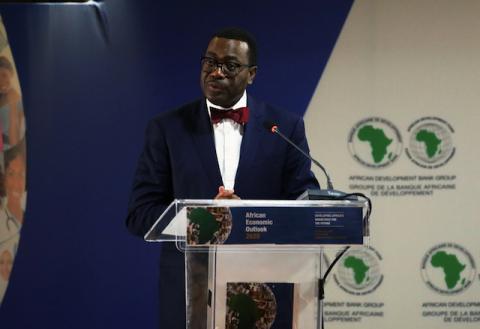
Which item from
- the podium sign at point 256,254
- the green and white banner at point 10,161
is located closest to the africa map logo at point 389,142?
the green and white banner at point 10,161

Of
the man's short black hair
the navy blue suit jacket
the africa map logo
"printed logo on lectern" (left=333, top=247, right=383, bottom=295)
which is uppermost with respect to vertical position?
the man's short black hair

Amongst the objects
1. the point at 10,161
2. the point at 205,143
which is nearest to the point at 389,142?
the point at 205,143

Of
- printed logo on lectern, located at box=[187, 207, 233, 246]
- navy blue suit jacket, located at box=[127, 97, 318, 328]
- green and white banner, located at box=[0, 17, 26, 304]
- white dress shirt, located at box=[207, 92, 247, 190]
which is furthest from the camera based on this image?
green and white banner, located at box=[0, 17, 26, 304]

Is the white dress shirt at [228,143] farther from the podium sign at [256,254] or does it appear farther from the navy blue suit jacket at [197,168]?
the podium sign at [256,254]

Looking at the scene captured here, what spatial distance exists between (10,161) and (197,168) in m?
1.75

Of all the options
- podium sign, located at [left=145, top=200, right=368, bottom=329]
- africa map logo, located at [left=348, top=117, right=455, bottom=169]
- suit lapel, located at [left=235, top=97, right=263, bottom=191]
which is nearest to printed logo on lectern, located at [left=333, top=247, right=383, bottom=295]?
africa map logo, located at [left=348, top=117, right=455, bottom=169]

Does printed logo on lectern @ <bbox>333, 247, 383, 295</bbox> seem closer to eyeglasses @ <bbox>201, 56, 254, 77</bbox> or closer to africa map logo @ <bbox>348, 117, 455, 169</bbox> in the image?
africa map logo @ <bbox>348, 117, 455, 169</bbox>

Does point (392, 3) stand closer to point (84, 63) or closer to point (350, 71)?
point (350, 71)

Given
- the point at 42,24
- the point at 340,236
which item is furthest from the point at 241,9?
the point at 340,236

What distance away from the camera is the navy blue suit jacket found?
8.38ft

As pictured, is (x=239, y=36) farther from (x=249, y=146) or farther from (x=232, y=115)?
(x=249, y=146)

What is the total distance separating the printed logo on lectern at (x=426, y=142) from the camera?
13.3 ft

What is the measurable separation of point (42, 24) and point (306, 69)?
1427mm

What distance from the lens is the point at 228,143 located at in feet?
8.86
